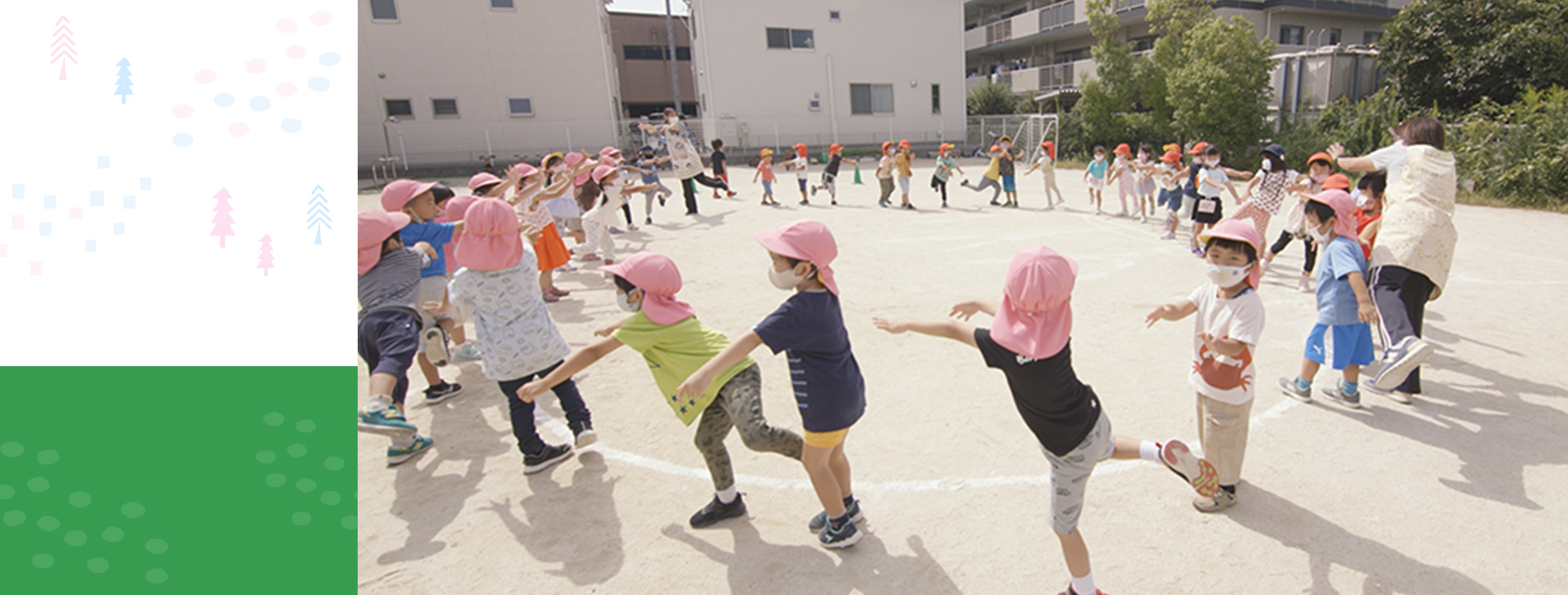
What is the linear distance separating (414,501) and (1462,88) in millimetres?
22331

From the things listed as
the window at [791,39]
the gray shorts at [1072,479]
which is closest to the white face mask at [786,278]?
the gray shorts at [1072,479]

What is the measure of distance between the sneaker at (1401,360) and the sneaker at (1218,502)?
1.58 meters

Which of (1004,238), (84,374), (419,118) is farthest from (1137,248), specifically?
(419,118)

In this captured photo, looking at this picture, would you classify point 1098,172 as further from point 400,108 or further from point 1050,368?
point 400,108

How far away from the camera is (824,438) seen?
312 cm

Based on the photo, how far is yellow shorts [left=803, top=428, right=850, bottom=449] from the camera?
312 cm

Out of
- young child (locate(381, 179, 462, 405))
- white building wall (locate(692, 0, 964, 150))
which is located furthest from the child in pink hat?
white building wall (locate(692, 0, 964, 150))

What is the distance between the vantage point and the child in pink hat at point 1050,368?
7.97 ft

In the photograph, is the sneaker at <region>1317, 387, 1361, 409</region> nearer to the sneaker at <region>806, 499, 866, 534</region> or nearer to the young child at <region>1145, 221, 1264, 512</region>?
the young child at <region>1145, 221, 1264, 512</region>

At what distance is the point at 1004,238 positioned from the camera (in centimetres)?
1122

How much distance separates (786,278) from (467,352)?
3.82 m

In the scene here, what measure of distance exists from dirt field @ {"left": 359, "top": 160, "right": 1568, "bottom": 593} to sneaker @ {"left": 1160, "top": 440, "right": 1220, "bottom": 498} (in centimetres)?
34

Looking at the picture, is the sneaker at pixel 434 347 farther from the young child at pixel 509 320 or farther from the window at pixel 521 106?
the window at pixel 521 106

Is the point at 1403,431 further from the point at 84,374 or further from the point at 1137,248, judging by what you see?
the point at 84,374
